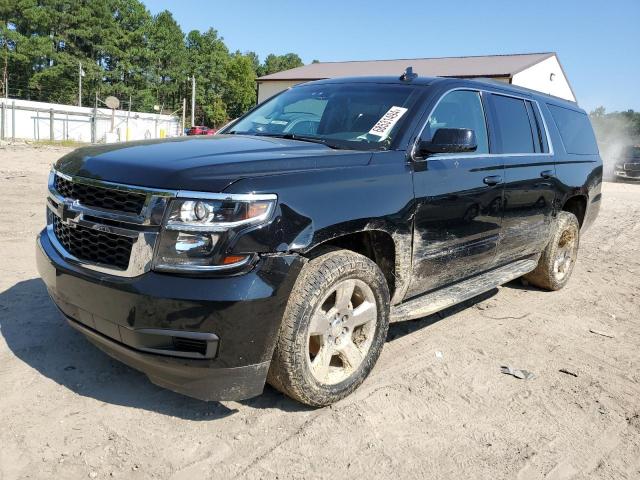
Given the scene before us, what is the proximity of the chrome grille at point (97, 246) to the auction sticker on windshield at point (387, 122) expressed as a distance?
1.72 m

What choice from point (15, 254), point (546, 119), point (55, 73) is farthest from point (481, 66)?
point (55, 73)

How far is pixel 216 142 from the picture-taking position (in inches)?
128

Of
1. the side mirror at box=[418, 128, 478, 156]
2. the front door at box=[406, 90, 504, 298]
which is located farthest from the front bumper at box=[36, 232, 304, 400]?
the side mirror at box=[418, 128, 478, 156]

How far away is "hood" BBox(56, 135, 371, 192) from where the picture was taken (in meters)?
2.43

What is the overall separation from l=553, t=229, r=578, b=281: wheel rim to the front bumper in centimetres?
396

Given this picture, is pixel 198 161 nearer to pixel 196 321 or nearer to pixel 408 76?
pixel 196 321

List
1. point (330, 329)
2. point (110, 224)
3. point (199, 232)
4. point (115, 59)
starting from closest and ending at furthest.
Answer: point (199, 232) → point (110, 224) → point (330, 329) → point (115, 59)

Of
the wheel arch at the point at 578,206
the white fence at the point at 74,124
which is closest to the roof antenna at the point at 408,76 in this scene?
the wheel arch at the point at 578,206

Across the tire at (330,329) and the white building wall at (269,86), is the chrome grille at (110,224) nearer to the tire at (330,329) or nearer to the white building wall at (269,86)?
the tire at (330,329)

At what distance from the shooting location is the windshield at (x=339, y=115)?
3.45 meters

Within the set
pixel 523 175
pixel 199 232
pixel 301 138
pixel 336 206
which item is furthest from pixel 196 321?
pixel 523 175

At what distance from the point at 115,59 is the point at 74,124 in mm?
31724

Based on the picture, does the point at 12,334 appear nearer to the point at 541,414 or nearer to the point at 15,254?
the point at 15,254

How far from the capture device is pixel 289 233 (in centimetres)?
254
